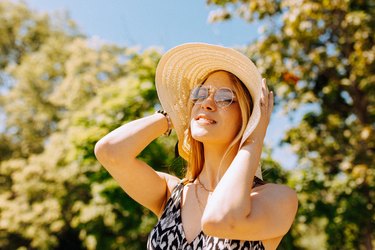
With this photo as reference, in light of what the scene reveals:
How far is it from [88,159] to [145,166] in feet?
16.7

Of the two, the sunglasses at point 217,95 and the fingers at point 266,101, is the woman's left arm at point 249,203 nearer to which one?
the fingers at point 266,101

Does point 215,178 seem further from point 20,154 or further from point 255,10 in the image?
point 20,154

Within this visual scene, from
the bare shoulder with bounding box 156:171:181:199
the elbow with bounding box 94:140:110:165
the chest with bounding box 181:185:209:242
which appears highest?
the elbow with bounding box 94:140:110:165

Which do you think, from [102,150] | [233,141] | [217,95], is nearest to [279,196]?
[233,141]

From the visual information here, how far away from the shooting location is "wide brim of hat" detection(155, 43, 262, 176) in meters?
1.93

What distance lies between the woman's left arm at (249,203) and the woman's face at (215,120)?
171 mm

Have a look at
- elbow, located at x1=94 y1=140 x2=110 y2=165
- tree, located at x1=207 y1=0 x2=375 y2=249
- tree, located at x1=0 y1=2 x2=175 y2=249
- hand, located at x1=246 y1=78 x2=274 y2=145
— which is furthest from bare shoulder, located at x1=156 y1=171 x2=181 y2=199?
tree, located at x1=207 y1=0 x2=375 y2=249

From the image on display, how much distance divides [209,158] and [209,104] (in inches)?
10.4

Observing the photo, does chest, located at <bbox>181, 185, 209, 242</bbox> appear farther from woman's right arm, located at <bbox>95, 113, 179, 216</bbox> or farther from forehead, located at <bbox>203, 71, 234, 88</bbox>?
forehead, located at <bbox>203, 71, 234, 88</bbox>

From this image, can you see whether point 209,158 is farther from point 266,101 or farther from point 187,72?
point 187,72

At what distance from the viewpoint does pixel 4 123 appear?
1825cm

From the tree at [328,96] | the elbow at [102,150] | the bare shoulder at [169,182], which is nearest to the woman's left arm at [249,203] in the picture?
the bare shoulder at [169,182]

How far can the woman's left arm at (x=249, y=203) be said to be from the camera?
1.53 m

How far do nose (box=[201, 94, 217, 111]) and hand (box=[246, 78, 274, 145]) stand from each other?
22 cm
